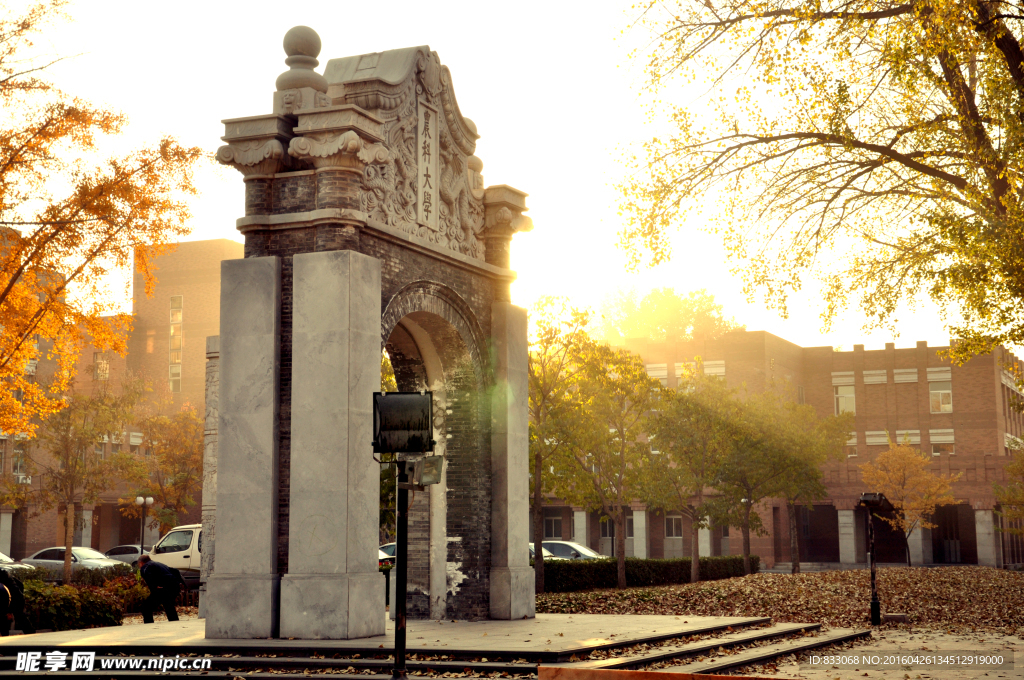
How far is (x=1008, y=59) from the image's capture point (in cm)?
1423

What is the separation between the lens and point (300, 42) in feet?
46.4

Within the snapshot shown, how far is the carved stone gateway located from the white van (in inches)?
602

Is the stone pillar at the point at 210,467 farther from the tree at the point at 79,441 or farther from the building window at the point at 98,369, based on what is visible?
the tree at the point at 79,441

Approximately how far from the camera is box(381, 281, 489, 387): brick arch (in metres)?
14.0

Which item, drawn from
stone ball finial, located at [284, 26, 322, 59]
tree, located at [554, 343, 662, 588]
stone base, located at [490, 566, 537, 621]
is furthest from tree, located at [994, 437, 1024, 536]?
stone ball finial, located at [284, 26, 322, 59]

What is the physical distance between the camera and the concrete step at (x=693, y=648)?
10461 millimetres

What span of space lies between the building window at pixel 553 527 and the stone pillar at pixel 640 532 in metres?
5.19

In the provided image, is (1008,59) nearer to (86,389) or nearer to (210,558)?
(210,558)

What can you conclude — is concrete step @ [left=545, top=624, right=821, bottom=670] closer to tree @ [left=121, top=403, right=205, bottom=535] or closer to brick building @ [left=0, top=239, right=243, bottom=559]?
tree @ [left=121, top=403, right=205, bottom=535]

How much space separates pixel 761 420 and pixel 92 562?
78.7 ft

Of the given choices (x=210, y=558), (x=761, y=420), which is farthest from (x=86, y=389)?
(x=210, y=558)

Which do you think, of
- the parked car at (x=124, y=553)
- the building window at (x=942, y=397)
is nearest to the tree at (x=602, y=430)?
the parked car at (x=124, y=553)

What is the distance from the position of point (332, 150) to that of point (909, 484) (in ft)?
136

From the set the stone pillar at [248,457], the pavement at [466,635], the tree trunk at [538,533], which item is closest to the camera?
the pavement at [466,635]
